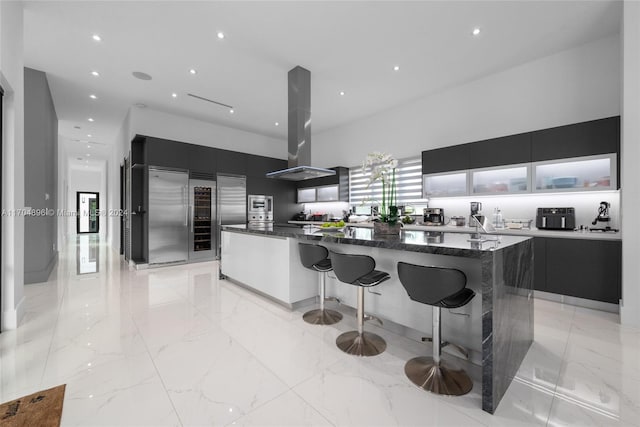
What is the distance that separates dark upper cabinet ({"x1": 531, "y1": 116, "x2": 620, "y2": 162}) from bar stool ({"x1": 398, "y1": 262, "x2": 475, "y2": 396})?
2.95 metres

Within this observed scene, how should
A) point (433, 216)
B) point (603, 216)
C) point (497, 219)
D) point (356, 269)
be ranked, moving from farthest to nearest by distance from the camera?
point (433, 216) → point (497, 219) → point (603, 216) → point (356, 269)

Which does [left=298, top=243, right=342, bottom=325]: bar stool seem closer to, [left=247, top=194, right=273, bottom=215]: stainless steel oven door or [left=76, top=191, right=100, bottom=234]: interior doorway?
[left=247, top=194, right=273, bottom=215]: stainless steel oven door

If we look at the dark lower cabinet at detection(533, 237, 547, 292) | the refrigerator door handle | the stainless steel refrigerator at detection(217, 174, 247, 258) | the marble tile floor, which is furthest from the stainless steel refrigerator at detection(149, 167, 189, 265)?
the dark lower cabinet at detection(533, 237, 547, 292)

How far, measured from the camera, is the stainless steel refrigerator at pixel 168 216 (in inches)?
216

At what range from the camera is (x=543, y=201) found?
3.91 metres

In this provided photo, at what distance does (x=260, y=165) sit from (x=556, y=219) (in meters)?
6.01

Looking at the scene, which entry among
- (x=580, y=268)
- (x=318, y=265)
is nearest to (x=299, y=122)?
(x=318, y=265)

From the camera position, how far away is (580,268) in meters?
3.18

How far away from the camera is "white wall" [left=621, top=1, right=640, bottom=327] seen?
2.70m

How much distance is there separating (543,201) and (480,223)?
2828 millimetres

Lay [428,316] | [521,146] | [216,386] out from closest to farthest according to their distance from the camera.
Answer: [216,386] → [428,316] → [521,146]

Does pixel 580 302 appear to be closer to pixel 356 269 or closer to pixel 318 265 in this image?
pixel 356 269

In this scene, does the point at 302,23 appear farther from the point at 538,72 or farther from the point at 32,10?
the point at 538,72

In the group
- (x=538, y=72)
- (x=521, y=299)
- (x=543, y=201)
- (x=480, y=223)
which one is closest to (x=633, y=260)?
(x=543, y=201)
